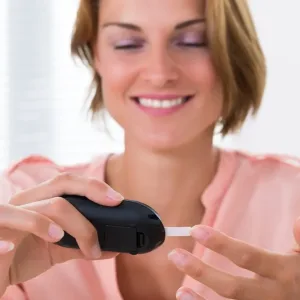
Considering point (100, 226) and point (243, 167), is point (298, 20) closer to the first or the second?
point (243, 167)

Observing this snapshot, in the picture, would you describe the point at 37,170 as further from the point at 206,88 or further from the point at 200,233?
the point at 200,233

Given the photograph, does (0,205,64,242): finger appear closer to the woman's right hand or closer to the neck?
the woman's right hand

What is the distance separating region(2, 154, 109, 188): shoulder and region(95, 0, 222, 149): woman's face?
0.40ft

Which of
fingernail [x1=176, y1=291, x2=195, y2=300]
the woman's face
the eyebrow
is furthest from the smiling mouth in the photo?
fingernail [x1=176, y1=291, x2=195, y2=300]

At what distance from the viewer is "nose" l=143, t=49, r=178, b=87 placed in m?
0.83

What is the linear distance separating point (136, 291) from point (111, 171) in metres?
0.21

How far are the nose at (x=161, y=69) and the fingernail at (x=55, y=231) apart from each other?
0.93 ft

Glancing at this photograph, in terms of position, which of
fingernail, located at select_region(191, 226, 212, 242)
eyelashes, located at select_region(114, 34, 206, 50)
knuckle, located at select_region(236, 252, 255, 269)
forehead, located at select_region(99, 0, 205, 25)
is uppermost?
forehead, located at select_region(99, 0, 205, 25)

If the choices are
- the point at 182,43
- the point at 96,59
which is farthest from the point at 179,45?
the point at 96,59

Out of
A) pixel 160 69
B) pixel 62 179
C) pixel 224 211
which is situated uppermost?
pixel 160 69

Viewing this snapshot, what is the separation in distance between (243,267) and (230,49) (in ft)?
1.29

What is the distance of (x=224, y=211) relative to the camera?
92cm

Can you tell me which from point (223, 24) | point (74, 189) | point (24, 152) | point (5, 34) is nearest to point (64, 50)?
point (5, 34)

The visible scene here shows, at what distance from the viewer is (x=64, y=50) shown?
119 cm
